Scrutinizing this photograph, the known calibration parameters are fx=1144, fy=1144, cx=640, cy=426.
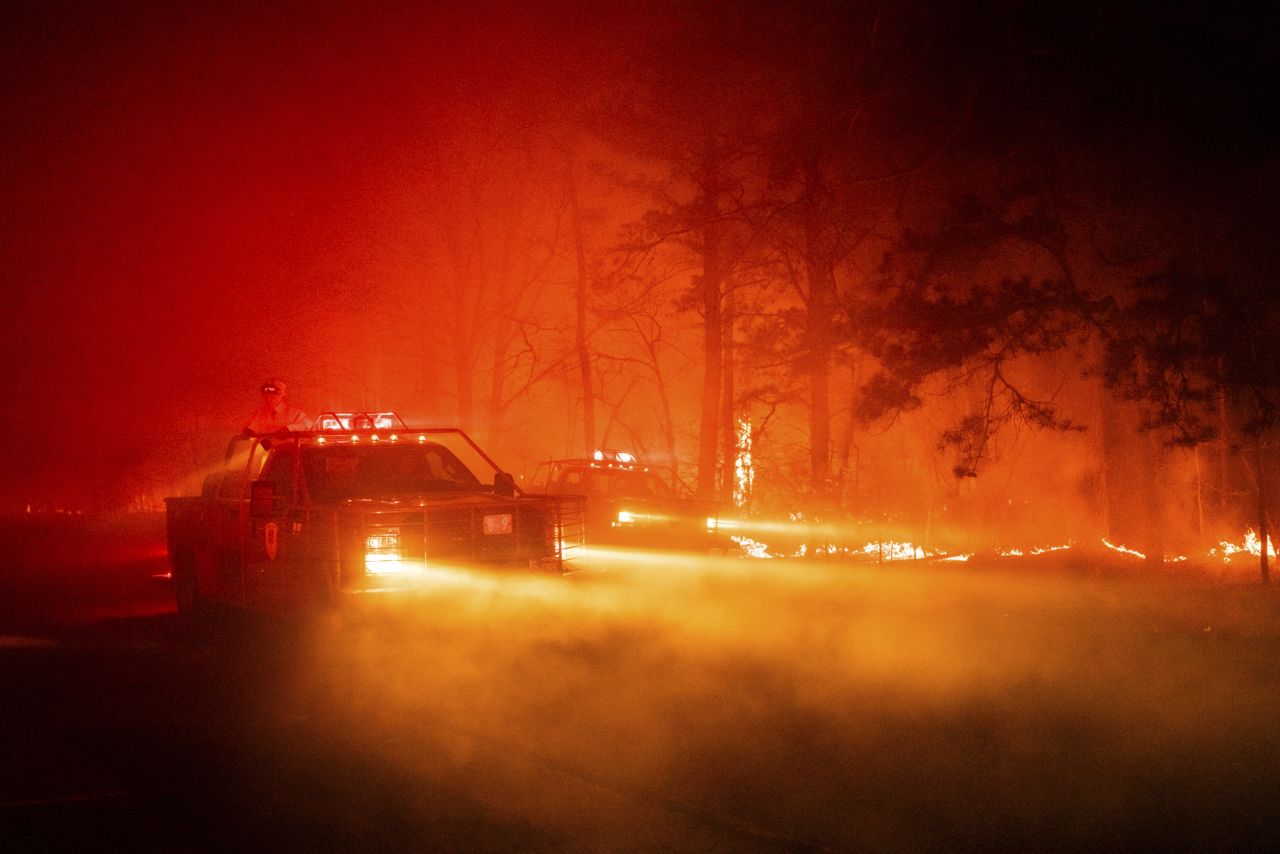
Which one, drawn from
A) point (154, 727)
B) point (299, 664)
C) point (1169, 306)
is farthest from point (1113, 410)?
point (154, 727)

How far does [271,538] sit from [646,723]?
4457mm

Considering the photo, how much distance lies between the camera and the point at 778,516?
21609 millimetres

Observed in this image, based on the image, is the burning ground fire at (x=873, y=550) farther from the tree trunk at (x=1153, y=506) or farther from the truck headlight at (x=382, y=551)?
the truck headlight at (x=382, y=551)

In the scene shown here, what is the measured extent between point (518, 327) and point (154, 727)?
25553 millimetres

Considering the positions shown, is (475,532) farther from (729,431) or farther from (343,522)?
(729,431)

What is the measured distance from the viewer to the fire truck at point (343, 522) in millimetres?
9508

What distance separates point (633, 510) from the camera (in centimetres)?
1756

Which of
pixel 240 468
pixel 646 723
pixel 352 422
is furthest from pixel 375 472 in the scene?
pixel 646 723

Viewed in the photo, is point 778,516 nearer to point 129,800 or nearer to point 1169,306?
point 1169,306

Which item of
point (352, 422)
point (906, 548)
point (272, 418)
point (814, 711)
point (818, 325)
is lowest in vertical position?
point (814, 711)

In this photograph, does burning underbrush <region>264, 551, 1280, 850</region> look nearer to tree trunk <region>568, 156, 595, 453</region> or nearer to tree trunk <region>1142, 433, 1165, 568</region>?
tree trunk <region>1142, 433, 1165, 568</region>

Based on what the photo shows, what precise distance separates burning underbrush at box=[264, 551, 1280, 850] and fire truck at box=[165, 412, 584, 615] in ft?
1.05

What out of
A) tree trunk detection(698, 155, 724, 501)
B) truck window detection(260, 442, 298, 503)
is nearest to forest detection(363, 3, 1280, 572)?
tree trunk detection(698, 155, 724, 501)

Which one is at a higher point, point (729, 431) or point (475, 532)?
point (729, 431)
